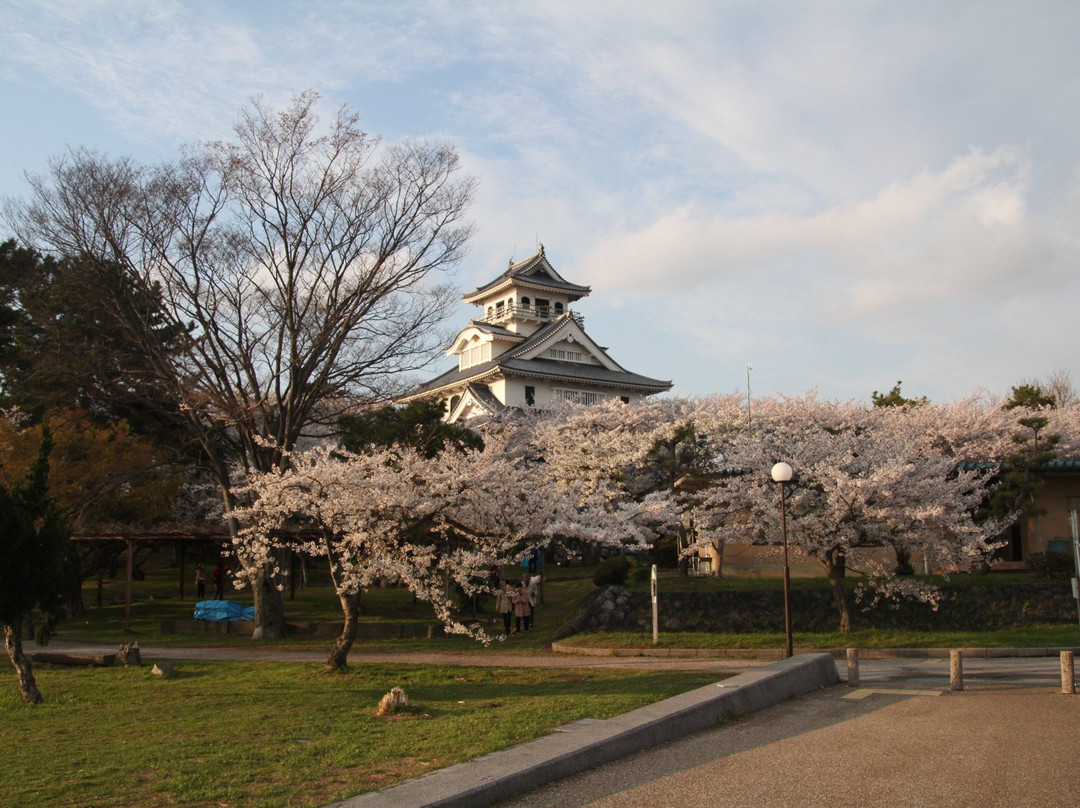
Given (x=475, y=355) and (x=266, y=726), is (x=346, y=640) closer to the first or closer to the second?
(x=266, y=726)

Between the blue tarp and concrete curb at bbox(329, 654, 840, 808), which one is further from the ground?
concrete curb at bbox(329, 654, 840, 808)

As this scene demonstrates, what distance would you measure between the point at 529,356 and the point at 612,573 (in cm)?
2877

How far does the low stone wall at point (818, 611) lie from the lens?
20.7 m

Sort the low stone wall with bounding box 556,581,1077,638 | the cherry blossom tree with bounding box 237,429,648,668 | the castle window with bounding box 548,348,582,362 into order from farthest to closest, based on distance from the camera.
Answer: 1. the castle window with bounding box 548,348,582,362
2. the low stone wall with bounding box 556,581,1077,638
3. the cherry blossom tree with bounding box 237,429,648,668

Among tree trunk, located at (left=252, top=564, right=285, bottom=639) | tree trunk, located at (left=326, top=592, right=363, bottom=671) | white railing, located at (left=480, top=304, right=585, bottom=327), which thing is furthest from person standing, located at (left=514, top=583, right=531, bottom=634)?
white railing, located at (left=480, top=304, right=585, bottom=327)

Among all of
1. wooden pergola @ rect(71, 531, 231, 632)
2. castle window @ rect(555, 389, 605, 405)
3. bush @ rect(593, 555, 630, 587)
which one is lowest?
bush @ rect(593, 555, 630, 587)

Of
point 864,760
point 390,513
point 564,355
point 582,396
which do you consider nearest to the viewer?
point 864,760

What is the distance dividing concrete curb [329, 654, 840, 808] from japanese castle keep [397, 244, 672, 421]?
34.4 m

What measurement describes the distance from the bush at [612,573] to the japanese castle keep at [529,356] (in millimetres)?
20876

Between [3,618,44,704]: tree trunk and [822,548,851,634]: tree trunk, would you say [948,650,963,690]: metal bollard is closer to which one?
[822,548,851,634]: tree trunk

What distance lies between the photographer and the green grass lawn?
22.3ft

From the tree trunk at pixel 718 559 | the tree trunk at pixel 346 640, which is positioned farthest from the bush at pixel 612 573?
the tree trunk at pixel 346 640

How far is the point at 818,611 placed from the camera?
69.5 feet

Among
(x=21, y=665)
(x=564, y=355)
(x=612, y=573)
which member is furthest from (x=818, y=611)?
(x=564, y=355)
